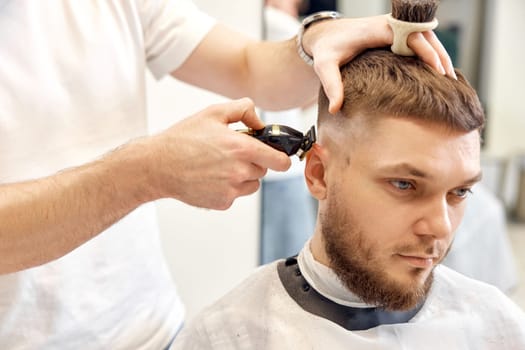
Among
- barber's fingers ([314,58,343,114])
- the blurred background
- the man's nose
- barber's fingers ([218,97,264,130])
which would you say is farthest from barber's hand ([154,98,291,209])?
the blurred background

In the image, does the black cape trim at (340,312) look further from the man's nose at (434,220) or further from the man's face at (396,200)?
the man's nose at (434,220)

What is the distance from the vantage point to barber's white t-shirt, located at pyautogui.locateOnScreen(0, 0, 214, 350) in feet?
3.74

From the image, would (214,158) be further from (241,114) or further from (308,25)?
(308,25)

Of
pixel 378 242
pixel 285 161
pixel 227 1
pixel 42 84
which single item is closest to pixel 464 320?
pixel 378 242

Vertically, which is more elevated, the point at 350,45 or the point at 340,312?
the point at 350,45

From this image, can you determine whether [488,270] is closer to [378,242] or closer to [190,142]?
[378,242]

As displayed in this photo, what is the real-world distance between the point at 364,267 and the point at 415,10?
1.42ft

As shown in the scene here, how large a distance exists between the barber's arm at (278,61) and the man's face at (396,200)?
0.15m

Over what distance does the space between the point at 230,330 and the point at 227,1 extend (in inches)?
51.4

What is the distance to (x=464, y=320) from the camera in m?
1.24

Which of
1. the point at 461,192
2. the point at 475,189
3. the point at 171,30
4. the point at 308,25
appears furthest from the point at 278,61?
the point at 475,189

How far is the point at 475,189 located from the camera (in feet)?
11.4

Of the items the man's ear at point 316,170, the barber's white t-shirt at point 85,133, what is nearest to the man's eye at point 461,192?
the man's ear at point 316,170

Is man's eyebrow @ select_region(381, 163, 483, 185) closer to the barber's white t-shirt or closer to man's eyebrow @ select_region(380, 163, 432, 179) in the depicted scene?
man's eyebrow @ select_region(380, 163, 432, 179)
